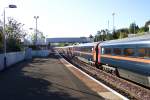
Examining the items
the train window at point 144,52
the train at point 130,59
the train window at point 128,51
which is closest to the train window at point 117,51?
the train at point 130,59

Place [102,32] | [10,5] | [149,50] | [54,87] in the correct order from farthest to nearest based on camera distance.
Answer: [102,32], [10,5], [54,87], [149,50]

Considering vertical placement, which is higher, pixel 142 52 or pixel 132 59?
pixel 142 52

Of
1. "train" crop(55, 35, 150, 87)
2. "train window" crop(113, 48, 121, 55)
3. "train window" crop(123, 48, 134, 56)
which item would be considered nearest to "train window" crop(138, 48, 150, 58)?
"train" crop(55, 35, 150, 87)

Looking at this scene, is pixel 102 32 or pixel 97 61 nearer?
pixel 97 61

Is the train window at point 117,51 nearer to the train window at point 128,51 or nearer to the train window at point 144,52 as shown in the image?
the train window at point 128,51

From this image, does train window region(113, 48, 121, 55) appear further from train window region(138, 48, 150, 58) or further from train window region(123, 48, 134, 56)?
train window region(138, 48, 150, 58)

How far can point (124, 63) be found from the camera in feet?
69.7

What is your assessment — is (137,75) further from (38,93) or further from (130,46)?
(38,93)

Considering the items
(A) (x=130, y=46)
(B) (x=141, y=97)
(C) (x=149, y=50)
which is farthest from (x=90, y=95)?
(A) (x=130, y=46)

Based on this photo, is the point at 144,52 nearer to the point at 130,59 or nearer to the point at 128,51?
the point at 130,59

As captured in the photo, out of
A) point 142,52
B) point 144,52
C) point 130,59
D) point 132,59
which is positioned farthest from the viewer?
point 130,59

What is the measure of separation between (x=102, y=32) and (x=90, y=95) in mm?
118940

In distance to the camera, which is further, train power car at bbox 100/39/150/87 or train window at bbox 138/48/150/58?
train power car at bbox 100/39/150/87

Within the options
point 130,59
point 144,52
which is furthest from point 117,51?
point 144,52
